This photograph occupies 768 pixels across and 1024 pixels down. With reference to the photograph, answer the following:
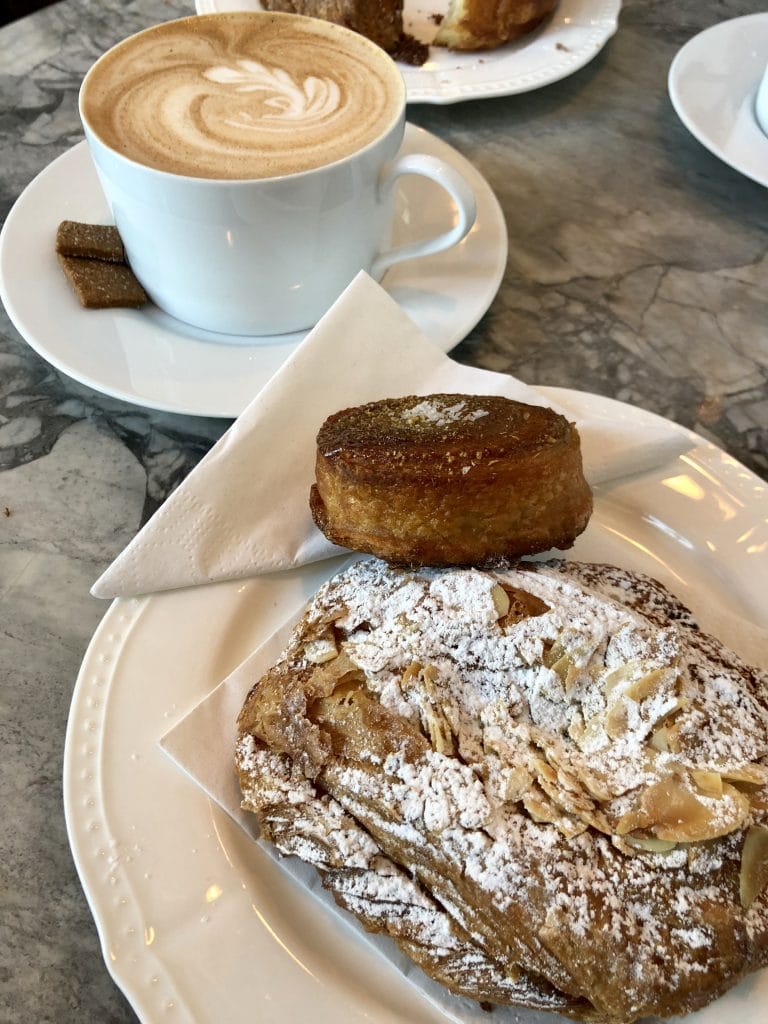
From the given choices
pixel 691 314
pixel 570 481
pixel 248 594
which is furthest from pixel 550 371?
pixel 248 594

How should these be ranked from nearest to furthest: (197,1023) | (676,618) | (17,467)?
(197,1023)
(676,618)
(17,467)

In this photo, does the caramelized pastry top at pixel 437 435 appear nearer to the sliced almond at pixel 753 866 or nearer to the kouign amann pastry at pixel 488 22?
the sliced almond at pixel 753 866

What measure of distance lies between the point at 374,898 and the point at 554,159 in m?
1.53

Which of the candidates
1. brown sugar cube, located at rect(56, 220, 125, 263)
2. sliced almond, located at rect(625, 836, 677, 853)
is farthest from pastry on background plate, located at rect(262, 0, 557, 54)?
sliced almond, located at rect(625, 836, 677, 853)

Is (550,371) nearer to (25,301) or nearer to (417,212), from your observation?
(417,212)

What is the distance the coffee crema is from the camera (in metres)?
1.15

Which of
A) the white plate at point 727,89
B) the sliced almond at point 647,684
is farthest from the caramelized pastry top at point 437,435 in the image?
the white plate at point 727,89

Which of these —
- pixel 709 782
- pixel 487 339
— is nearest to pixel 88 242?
pixel 487 339

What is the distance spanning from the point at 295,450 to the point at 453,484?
276 millimetres

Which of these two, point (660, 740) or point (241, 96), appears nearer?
point (660, 740)

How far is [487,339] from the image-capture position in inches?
55.8

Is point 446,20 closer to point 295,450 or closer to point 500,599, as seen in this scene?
point 295,450

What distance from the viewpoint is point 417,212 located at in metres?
1.42

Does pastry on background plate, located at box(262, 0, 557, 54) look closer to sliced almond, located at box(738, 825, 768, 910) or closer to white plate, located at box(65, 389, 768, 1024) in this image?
white plate, located at box(65, 389, 768, 1024)
